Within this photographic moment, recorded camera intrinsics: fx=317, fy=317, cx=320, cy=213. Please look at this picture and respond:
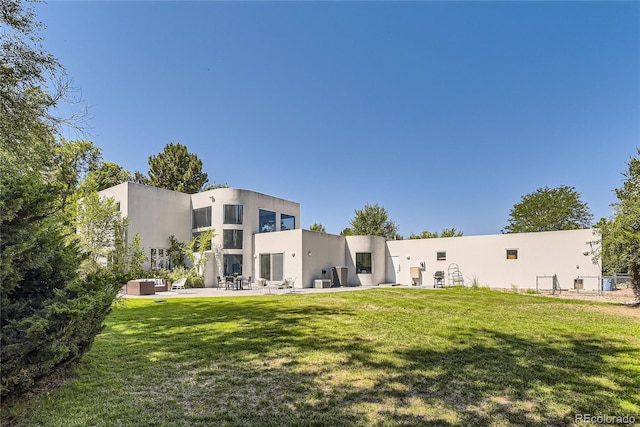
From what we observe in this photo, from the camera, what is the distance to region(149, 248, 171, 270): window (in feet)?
71.0

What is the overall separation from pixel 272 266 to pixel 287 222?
200 inches

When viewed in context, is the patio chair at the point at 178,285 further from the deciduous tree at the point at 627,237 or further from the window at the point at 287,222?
the deciduous tree at the point at 627,237

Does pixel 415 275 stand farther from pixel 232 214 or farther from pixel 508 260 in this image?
pixel 232 214

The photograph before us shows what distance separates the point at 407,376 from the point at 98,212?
2008 centimetres

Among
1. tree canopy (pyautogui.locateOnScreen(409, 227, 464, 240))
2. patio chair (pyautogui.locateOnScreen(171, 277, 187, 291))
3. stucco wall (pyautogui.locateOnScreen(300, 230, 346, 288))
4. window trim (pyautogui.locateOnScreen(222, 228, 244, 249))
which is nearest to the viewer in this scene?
patio chair (pyautogui.locateOnScreen(171, 277, 187, 291))

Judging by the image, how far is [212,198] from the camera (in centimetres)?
2269

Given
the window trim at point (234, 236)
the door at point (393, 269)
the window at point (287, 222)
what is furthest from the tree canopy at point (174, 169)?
the door at point (393, 269)

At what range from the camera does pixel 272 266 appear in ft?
70.0

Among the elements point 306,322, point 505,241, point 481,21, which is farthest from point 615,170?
point 306,322

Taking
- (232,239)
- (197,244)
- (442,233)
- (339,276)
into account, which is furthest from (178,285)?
(442,233)

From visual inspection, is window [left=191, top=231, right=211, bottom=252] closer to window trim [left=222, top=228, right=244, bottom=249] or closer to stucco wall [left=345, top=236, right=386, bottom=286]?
window trim [left=222, top=228, right=244, bottom=249]

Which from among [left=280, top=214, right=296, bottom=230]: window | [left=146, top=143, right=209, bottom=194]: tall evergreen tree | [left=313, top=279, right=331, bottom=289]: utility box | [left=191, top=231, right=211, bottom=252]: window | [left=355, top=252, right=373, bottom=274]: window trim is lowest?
[left=313, top=279, right=331, bottom=289]: utility box

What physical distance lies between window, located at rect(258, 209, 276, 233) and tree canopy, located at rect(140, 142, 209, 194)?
18705 mm

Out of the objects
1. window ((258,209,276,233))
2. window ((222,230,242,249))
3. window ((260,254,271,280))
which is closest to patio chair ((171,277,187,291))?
window ((222,230,242,249))
